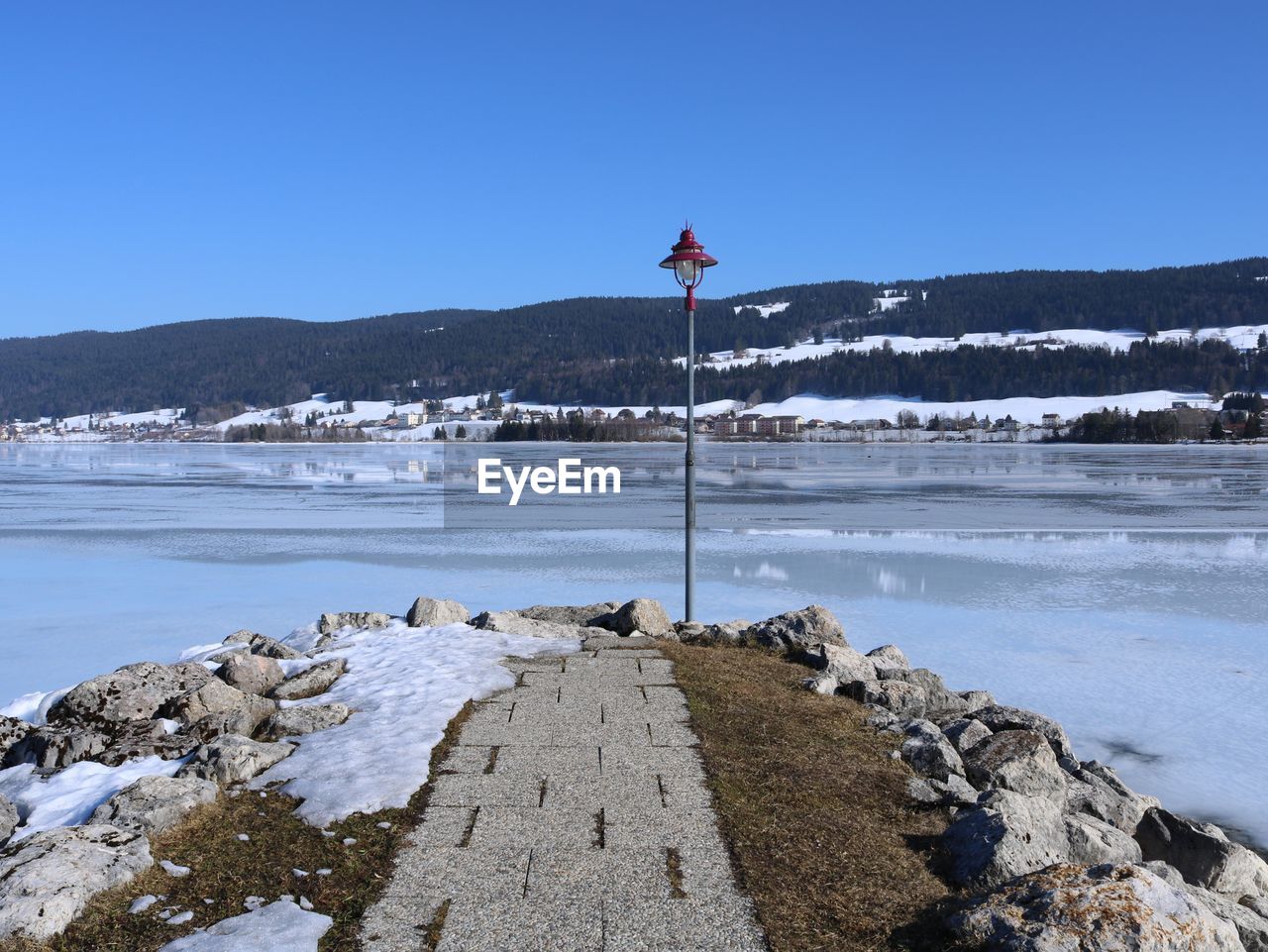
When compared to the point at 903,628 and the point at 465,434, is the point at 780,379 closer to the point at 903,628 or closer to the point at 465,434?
the point at 465,434

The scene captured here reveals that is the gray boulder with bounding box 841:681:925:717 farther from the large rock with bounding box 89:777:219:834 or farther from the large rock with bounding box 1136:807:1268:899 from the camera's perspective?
the large rock with bounding box 89:777:219:834

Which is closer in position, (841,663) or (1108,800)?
(1108,800)

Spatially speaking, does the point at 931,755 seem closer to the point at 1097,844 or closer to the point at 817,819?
the point at 1097,844

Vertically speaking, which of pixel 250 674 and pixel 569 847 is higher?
pixel 569 847

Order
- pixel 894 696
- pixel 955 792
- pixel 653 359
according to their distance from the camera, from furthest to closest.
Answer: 1. pixel 653 359
2. pixel 894 696
3. pixel 955 792

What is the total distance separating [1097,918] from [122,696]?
5762 millimetres

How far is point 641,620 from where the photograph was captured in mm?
8992

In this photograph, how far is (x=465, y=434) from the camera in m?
102

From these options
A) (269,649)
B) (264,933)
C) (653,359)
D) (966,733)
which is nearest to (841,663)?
(966,733)

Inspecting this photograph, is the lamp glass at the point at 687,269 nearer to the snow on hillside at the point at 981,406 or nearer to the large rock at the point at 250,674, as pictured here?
the large rock at the point at 250,674

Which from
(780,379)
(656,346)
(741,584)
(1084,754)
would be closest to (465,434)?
(780,379)

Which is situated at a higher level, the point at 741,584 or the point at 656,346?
the point at 656,346

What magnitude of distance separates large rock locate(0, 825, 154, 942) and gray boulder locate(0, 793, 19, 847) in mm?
447

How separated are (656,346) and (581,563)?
165 meters
